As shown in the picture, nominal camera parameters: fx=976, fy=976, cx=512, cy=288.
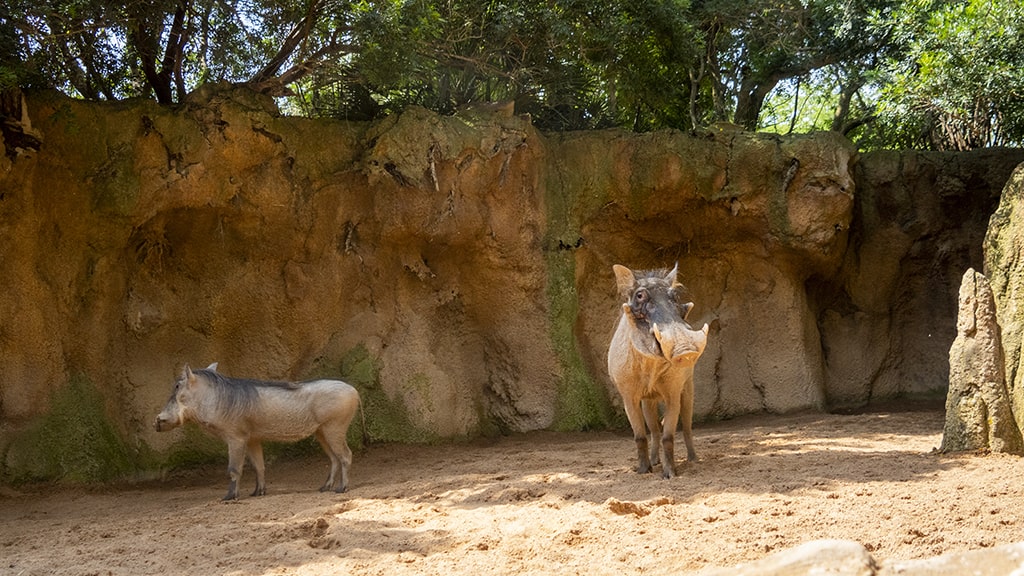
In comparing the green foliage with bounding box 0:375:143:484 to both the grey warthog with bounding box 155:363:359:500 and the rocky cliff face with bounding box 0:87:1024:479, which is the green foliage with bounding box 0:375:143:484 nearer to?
the rocky cliff face with bounding box 0:87:1024:479

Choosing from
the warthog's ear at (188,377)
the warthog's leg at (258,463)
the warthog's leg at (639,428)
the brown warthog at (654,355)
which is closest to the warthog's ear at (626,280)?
the brown warthog at (654,355)

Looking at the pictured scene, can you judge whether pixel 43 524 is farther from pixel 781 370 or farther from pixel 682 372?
pixel 781 370

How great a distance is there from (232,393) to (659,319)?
150 inches

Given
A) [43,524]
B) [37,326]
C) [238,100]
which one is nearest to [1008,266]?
[238,100]

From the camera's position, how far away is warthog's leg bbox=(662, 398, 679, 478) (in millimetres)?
7441

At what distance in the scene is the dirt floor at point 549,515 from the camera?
5508mm

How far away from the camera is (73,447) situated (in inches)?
360

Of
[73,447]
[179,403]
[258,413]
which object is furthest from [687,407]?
[73,447]

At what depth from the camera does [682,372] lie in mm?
7684

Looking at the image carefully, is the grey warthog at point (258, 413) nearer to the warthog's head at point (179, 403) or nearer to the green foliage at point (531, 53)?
the warthog's head at point (179, 403)

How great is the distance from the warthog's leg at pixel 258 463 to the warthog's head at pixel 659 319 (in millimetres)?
3535

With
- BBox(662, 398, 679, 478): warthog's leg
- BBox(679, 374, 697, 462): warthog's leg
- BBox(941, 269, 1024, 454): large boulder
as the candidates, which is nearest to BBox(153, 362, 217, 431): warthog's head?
BBox(662, 398, 679, 478): warthog's leg

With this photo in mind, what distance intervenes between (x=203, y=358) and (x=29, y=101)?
299 cm

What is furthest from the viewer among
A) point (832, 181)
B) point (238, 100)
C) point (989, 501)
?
point (832, 181)
